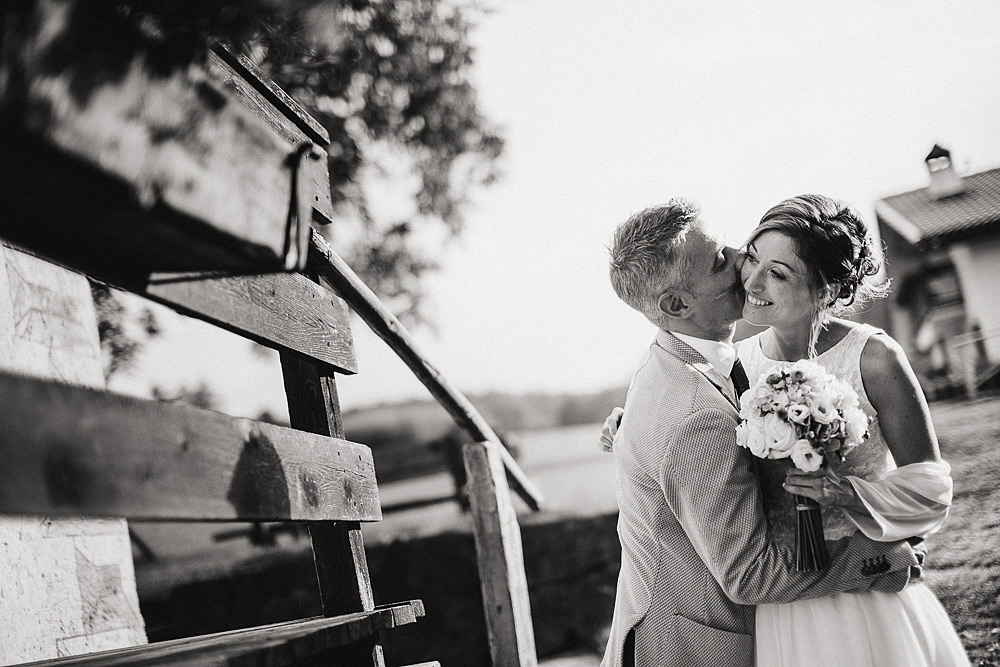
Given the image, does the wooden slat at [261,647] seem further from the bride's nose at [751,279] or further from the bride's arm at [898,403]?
the bride's arm at [898,403]

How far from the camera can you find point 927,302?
15.7 feet

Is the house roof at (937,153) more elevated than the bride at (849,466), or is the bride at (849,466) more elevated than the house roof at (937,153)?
the house roof at (937,153)

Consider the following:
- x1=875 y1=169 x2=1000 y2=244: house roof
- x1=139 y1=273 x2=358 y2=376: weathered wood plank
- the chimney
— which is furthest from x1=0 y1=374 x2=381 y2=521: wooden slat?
the chimney

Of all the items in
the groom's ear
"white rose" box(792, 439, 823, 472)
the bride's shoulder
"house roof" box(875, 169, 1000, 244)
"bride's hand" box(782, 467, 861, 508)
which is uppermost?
"house roof" box(875, 169, 1000, 244)

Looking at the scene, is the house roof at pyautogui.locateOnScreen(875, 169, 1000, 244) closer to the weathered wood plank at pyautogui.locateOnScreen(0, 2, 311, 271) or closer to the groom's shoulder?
the groom's shoulder

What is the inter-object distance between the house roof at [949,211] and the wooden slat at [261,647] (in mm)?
3832

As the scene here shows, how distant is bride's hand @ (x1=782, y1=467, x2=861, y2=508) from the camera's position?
235 centimetres

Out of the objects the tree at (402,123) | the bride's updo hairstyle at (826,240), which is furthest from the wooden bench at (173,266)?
the tree at (402,123)

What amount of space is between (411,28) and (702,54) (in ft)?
8.72

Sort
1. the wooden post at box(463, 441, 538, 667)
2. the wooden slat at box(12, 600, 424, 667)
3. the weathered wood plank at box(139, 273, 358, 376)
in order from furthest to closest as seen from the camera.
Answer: the wooden post at box(463, 441, 538, 667)
the wooden slat at box(12, 600, 424, 667)
the weathered wood plank at box(139, 273, 358, 376)

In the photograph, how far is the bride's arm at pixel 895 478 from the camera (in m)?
2.39

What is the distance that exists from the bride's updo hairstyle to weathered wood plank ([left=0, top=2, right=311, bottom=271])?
1.74 m

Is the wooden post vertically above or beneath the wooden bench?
beneath

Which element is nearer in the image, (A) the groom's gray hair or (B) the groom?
(B) the groom
